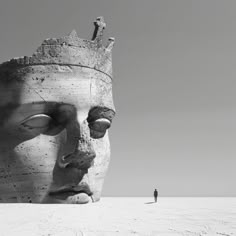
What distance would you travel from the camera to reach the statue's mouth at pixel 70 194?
7508 mm

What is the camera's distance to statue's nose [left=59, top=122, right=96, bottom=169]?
24.4ft

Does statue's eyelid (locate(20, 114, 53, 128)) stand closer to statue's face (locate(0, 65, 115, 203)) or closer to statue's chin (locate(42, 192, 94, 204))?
statue's face (locate(0, 65, 115, 203))

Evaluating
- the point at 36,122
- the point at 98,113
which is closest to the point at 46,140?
the point at 36,122

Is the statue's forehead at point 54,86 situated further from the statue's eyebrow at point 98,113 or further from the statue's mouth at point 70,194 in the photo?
the statue's mouth at point 70,194

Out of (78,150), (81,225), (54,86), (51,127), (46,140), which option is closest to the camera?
(81,225)

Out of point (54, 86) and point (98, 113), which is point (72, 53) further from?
point (98, 113)

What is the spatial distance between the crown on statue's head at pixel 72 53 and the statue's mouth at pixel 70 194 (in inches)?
116

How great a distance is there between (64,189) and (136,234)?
3.34 meters

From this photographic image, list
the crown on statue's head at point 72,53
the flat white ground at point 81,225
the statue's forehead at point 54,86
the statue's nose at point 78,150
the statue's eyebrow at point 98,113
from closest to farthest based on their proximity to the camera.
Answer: the flat white ground at point 81,225 < the statue's nose at point 78,150 < the statue's forehead at point 54,86 < the crown on statue's head at point 72,53 < the statue's eyebrow at point 98,113

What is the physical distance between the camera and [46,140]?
762 cm

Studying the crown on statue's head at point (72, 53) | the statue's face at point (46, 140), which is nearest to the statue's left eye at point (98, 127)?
the statue's face at point (46, 140)

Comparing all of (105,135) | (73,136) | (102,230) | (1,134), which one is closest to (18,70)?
(1,134)

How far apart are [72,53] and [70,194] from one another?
11.1 ft

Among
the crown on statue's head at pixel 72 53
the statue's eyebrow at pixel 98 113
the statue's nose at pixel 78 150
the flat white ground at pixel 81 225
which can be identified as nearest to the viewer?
the flat white ground at pixel 81 225
